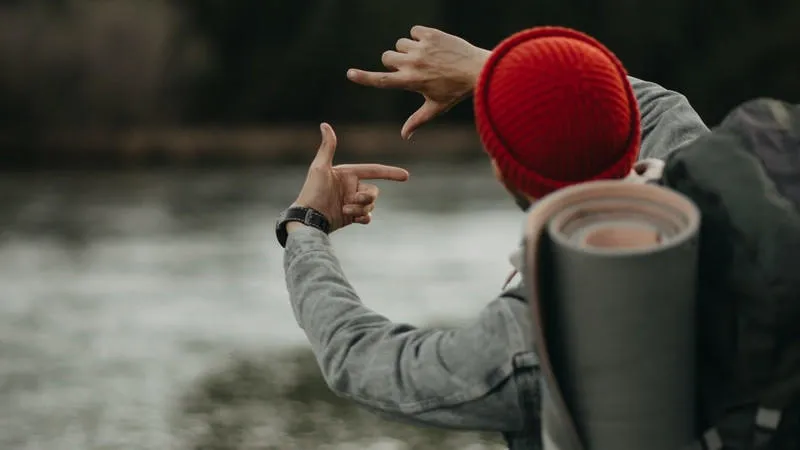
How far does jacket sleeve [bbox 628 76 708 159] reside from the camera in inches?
53.5

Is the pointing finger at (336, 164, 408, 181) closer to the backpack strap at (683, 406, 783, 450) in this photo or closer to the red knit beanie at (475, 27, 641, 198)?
the red knit beanie at (475, 27, 641, 198)

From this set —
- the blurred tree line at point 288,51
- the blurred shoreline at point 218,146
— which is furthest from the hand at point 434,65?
the blurred tree line at point 288,51

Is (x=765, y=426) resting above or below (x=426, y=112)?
below

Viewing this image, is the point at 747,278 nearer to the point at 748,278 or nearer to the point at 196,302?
the point at 748,278

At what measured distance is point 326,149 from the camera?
1323 millimetres

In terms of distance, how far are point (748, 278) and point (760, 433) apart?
0.11 m

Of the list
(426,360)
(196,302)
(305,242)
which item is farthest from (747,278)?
(196,302)

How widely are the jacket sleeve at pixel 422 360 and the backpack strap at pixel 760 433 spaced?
144 millimetres

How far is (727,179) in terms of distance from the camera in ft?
3.13

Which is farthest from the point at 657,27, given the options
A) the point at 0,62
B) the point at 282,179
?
the point at 0,62

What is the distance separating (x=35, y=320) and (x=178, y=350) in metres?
0.95

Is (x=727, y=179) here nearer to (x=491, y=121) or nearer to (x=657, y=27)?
(x=491, y=121)

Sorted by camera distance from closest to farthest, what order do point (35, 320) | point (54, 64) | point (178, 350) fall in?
1. point (178, 350)
2. point (35, 320)
3. point (54, 64)

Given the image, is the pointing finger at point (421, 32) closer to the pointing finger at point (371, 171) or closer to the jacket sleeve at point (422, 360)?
the pointing finger at point (371, 171)
